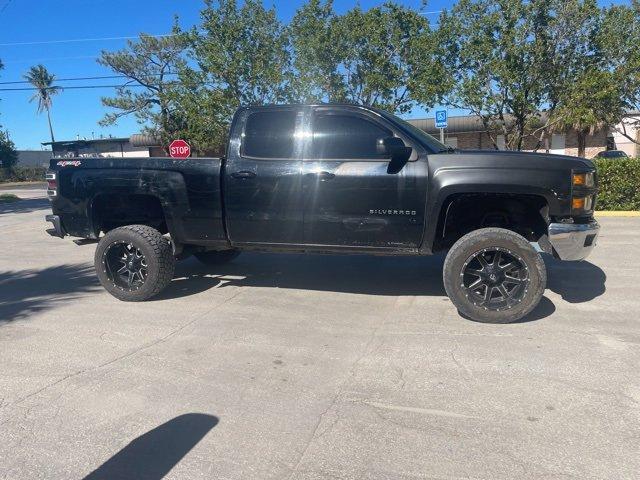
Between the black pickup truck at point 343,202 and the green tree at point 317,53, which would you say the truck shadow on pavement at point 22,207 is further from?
the black pickup truck at point 343,202

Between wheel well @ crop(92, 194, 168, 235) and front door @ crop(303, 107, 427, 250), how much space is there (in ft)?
6.26

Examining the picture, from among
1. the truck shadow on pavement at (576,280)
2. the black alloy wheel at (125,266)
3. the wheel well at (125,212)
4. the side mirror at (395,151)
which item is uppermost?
the side mirror at (395,151)

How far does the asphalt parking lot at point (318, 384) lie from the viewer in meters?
2.68

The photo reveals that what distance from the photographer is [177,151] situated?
1527 centimetres

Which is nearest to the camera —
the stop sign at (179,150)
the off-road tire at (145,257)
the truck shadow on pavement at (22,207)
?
the off-road tire at (145,257)

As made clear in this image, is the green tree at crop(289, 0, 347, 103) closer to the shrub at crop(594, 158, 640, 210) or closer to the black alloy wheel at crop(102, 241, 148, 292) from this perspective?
the shrub at crop(594, 158, 640, 210)

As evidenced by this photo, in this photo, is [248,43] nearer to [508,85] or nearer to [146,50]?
[508,85]

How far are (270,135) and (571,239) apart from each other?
3.02m

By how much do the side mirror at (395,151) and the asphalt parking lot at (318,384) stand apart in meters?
1.44

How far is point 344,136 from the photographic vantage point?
5.02 metres

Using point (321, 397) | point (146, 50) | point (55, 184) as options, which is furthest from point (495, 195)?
point (146, 50)

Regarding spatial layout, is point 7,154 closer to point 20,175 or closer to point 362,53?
point 20,175

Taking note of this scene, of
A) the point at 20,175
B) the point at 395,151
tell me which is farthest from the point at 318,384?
the point at 20,175

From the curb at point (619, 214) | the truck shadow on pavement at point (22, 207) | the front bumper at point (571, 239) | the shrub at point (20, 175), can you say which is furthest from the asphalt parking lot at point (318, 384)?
the shrub at point (20, 175)
